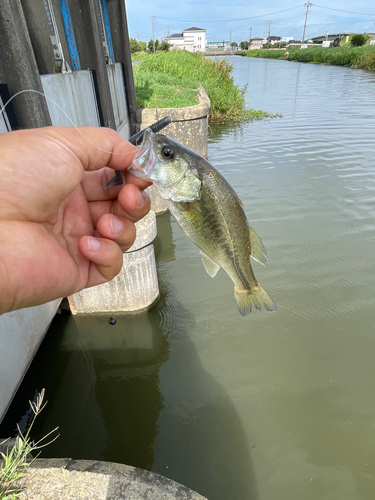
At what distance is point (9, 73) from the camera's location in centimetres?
288

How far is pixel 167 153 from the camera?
1856 millimetres

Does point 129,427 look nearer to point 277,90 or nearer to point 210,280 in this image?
point 210,280

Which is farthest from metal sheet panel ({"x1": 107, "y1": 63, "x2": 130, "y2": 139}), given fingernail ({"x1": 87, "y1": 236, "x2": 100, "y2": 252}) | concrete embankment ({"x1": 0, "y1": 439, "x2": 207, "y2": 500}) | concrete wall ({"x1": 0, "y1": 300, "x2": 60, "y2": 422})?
concrete embankment ({"x1": 0, "y1": 439, "x2": 207, "y2": 500})

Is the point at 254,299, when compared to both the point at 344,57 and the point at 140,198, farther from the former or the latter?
the point at 344,57

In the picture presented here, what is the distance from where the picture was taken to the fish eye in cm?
185

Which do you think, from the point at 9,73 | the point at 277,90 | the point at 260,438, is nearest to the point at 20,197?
the point at 9,73

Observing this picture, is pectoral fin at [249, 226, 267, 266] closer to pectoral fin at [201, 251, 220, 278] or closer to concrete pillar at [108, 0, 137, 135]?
pectoral fin at [201, 251, 220, 278]

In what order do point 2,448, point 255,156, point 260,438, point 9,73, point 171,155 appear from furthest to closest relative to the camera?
point 255,156, point 260,438, point 9,73, point 2,448, point 171,155

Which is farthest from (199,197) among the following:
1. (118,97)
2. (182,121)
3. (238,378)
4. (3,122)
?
(182,121)

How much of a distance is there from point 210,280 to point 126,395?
2456mm

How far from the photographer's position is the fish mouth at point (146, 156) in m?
1.83

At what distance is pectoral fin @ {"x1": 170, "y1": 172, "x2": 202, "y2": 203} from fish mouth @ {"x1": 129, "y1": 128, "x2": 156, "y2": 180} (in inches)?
8.3

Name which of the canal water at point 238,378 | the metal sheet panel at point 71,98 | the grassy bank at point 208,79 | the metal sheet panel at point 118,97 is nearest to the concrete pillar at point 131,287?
the canal water at point 238,378

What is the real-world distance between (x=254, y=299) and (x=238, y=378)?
6.11 feet
